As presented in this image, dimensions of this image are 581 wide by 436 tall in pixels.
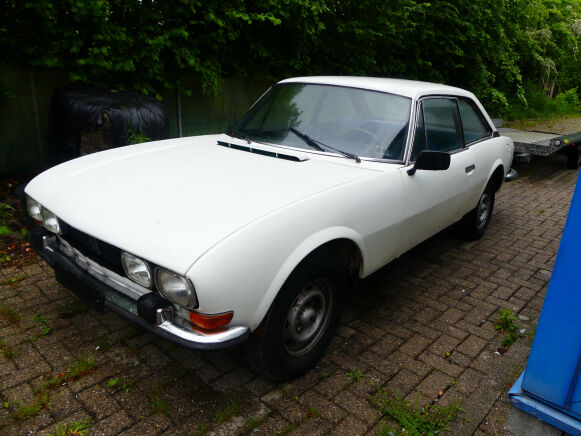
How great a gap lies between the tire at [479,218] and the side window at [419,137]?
5.07 ft

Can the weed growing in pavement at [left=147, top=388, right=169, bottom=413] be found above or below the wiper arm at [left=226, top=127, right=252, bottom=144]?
below

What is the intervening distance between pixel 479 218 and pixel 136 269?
12.8 ft

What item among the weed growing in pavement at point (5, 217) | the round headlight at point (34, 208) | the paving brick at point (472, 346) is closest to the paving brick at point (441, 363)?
the paving brick at point (472, 346)

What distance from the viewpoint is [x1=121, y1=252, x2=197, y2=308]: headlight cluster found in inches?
79.4

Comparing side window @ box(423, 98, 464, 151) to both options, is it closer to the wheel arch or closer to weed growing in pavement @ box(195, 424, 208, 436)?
the wheel arch

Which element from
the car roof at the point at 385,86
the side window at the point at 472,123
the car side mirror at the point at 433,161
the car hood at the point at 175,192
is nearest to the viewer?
the car hood at the point at 175,192

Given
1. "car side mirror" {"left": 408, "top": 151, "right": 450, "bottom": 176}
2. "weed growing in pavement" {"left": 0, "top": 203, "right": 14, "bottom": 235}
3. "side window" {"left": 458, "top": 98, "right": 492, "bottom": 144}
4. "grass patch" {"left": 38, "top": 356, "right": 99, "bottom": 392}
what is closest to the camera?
"grass patch" {"left": 38, "top": 356, "right": 99, "bottom": 392}

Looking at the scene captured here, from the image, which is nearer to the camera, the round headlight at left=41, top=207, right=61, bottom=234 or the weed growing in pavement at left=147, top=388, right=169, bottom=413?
the weed growing in pavement at left=147, top=388, right=169, bottom=413

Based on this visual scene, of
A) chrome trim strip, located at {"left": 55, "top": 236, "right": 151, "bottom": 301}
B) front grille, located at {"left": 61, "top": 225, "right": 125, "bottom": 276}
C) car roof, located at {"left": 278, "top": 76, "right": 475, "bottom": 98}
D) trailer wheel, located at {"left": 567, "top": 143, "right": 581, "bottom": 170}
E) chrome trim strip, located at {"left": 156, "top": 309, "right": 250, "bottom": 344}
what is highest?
car roof, located at {"left": 278, "top": 76, "right": 475, "bottom": 98}

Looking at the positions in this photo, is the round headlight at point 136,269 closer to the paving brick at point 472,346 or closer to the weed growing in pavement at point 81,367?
the weed growing in pavement at point 81,367

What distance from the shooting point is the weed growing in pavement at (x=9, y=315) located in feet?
10.1

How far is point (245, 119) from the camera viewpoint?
391 centimetres

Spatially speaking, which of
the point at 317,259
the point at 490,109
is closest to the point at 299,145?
the point at 317,259

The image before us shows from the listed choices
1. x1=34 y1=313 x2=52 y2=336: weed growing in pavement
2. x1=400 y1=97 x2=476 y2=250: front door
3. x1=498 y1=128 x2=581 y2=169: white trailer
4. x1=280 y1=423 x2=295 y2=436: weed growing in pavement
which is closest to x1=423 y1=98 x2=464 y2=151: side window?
x1=400 y1=97 x2=476 y2=250: front door
